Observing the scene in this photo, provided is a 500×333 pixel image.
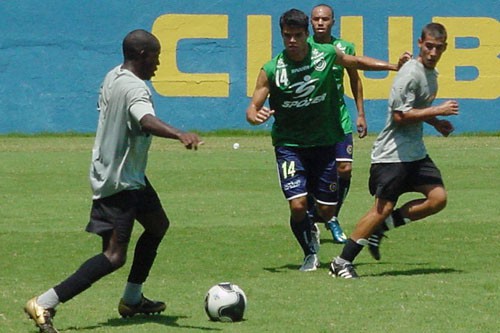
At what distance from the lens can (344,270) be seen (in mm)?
10172

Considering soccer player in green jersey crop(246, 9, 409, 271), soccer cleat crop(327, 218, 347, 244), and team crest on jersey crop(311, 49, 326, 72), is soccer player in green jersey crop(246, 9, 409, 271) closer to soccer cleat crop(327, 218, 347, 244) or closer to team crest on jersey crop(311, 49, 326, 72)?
team crest on jersey crop(311, 49, 326, 72)

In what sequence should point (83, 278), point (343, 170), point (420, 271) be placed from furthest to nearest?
point (343, 170) < point (420, 271) < point (83, 278)

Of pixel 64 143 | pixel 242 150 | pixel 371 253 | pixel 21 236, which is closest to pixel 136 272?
pixel 371 253

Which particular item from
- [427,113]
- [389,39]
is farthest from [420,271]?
[389,39]

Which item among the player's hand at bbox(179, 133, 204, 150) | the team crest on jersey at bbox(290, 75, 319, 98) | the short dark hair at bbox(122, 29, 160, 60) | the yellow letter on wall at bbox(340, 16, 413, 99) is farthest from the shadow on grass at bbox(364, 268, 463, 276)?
the yellow letter on wall at bbox(340, 16, 413, 99)

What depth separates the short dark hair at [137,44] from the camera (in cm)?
796

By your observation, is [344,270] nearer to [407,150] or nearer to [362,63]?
[407,150]

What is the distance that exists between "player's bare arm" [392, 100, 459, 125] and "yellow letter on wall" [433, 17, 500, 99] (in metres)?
16.9

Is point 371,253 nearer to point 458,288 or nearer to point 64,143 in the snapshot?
point 458,288

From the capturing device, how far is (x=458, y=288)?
945cm

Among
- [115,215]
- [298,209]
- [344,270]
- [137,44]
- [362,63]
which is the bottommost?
[344,270]

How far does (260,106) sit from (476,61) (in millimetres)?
17126

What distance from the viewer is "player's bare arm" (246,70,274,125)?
9898 millimetres

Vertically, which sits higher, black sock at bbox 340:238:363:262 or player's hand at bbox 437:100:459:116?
player's hand at bbox 437:100:459:116
